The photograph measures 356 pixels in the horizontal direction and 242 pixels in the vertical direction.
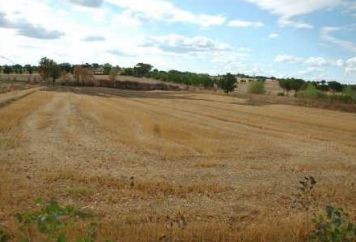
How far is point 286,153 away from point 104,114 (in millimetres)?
20651

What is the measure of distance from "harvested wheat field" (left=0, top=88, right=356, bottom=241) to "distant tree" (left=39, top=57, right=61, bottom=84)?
99.5 meters

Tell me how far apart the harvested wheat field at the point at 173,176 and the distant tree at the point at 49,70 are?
326ft

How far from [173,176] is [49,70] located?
118463 mm

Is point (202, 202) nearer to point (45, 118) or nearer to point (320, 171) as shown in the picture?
point (320, 171)

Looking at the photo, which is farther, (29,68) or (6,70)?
(29,68)

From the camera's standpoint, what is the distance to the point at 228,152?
79.2ft

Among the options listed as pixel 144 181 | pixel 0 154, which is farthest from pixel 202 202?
pixel 0 154

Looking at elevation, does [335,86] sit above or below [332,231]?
below

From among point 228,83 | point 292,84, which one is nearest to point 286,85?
point 292,84

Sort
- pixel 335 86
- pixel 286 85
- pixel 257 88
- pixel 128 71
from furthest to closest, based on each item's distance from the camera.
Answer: pixel 128 71 < pixel 335 86 < pixel 286 85 < pixel 257 88

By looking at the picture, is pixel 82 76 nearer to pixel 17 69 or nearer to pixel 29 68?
pixel 29 68

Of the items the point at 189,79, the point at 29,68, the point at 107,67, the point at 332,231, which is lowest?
the point at 189,79

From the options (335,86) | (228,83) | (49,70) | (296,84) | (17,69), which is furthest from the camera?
(17,69)

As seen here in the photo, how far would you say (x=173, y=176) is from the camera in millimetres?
17172
